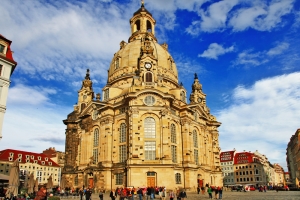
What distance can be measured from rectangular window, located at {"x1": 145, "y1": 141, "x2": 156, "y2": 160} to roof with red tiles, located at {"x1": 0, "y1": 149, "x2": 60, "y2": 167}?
4527 cm

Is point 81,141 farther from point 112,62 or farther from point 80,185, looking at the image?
point 112,62

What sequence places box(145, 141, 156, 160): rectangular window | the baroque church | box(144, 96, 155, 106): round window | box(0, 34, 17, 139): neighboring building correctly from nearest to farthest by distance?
1. box(0, 34, 17, 139): neighboring building
2. the baroque church
3. box(145, 141, 156, 160): rectangular window
4. box(144, 96, 155, 106): round window

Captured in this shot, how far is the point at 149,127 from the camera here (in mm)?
45844

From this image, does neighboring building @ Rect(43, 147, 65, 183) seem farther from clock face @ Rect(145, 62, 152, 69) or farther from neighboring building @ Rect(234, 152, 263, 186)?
neighboring building @ Rect(234, 152, 263, 186)

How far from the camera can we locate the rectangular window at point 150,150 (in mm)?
44188

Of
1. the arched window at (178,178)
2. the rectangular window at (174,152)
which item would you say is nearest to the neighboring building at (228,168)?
the arched window at (178,178)

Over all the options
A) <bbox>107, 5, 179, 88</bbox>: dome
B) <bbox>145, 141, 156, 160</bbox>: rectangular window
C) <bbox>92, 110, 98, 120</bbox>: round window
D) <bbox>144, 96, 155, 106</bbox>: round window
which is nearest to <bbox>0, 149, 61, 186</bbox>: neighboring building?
<bbox>92, 110, 98, 120</bbox>: round window

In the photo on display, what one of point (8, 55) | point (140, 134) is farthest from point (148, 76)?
point (8, 55)

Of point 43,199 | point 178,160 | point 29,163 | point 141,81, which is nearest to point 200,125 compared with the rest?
point 178,160

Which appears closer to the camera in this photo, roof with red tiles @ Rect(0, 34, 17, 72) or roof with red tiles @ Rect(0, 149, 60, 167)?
roof with red tiles @ Rect(0, 34, 17, 72)

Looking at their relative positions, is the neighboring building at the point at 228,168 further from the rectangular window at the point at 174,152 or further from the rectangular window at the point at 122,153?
the rectangular window at the point at 122,153

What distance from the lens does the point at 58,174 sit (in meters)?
88.9

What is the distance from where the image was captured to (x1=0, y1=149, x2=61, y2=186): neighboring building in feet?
231

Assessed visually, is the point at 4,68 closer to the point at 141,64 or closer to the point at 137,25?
the point at 141,64
